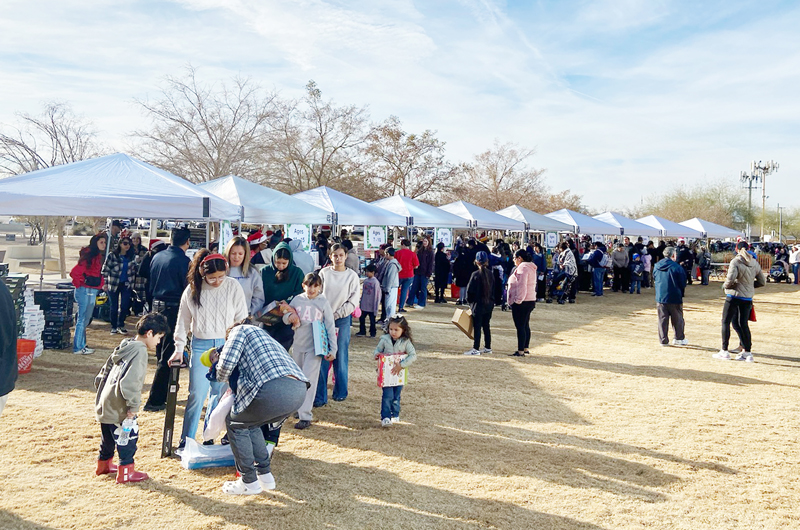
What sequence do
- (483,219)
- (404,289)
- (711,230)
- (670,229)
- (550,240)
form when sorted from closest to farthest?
(404,289) < (483,219) < (550,240) < (670,229) < (711,230)

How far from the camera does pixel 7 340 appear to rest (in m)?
3.37

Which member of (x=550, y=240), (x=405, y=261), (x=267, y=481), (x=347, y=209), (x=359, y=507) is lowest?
(x=359, y=507)

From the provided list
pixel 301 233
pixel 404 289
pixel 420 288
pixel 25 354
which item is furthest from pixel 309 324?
pixel 420 288

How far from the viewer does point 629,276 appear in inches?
792

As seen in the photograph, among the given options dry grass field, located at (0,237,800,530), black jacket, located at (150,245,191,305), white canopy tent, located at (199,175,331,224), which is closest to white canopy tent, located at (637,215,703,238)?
white canopy tent, located at (199,175,331,224)

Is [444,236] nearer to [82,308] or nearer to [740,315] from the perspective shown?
[740,315]

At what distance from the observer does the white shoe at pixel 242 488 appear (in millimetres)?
3887

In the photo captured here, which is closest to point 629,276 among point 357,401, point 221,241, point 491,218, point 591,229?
point 591,229

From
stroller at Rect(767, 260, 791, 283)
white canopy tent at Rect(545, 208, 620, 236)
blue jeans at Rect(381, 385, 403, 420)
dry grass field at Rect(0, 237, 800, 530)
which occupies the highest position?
white canopy tent at Rect(545, 208, 620, 236)

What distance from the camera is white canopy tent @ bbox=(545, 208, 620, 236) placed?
2258cm

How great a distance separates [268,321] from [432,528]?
7.41 ft

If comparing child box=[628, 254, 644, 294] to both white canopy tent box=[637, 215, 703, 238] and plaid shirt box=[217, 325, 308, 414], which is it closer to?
white canopy tent box=[637, 215, 703, 238]

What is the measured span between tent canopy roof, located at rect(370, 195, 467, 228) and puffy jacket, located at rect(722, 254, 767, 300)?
836cm

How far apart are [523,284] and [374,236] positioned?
660 cm
